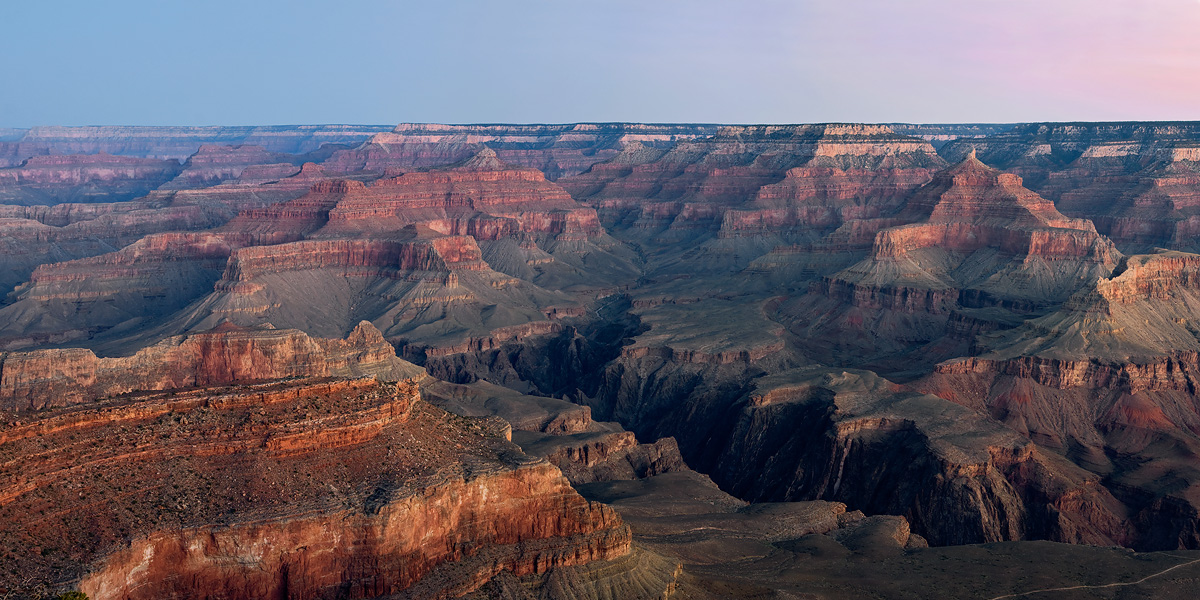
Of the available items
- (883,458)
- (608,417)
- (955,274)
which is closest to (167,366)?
(608,417)

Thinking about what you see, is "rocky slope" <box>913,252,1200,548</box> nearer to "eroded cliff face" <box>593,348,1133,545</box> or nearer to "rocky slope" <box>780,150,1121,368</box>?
"eroded cliff face" <box>593,348,1133,545</box>

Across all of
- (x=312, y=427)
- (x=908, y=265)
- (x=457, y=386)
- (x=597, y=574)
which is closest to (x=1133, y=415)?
(x=908, y=265)

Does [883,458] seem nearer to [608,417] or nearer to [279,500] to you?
[608,417]

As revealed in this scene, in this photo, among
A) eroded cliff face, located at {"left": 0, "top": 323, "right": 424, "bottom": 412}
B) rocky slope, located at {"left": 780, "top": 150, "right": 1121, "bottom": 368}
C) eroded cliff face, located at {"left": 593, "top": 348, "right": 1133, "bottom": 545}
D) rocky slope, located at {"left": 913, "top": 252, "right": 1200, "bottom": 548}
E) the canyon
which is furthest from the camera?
rocky slope, located at {"left": 780, "top": 150, "right": 1121, "bottom": 368}

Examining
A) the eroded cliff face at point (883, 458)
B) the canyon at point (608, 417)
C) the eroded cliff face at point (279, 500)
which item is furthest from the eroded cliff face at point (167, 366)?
the eroded cliff face at point (883, 458)

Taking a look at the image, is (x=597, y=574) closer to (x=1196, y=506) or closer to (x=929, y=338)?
(x=1196, y=506)

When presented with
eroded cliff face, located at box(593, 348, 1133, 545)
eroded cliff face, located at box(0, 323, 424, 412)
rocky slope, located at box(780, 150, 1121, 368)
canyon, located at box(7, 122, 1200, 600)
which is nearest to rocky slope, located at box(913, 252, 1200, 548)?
canyon, located at box(7, 122, 1200, 600)

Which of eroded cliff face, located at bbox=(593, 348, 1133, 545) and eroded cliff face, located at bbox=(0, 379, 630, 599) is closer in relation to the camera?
eroded cliff face, located at bbox=(0, 379, 630, 599)

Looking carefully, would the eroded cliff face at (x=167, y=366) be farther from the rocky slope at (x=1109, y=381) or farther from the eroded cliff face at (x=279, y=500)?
the rocky slope at (x=1109, y=381)
